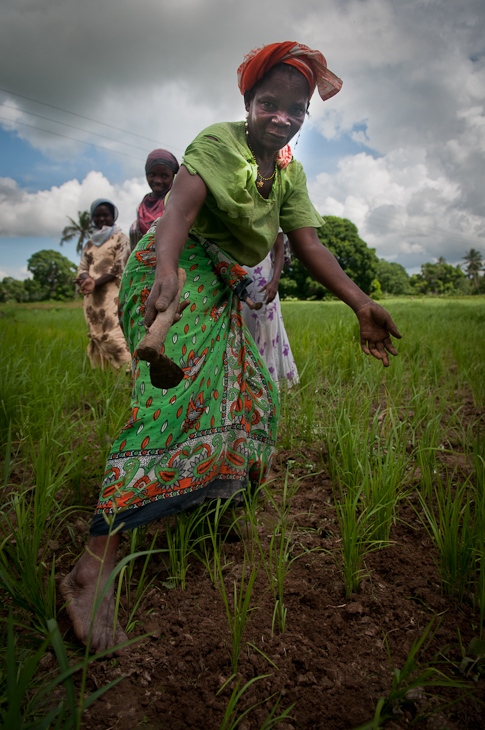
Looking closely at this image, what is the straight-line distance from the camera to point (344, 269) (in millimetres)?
32062

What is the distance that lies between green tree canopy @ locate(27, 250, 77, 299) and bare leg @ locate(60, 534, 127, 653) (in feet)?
166

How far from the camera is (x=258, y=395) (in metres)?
1.47

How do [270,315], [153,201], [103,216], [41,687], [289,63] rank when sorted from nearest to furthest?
[41,687] → [289,63] → [270,315] → [153,201] → [103,216]

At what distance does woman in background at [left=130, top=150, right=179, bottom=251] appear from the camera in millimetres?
2906

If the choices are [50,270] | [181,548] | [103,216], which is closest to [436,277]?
[50,270]

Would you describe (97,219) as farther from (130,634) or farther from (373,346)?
(130,634)

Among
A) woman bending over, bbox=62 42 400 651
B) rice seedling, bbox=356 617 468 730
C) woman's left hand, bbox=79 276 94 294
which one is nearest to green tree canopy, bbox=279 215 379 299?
woman's left hand, bbox=79 276 94 294

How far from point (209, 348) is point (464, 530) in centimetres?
85

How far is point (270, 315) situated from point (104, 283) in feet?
6.13

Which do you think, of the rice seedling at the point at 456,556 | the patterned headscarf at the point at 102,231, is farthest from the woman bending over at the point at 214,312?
the patterned headscarf at the point at 102,231

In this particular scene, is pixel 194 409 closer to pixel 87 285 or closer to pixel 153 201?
pixel 153 201

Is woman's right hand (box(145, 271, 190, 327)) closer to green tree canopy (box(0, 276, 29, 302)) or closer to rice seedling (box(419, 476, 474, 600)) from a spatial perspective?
rice seedling (box(419, 476, 474, 600))

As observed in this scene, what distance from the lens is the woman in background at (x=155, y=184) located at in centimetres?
291

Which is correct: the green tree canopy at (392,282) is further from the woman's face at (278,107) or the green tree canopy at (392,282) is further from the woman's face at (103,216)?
the woman's face at (278,107)
